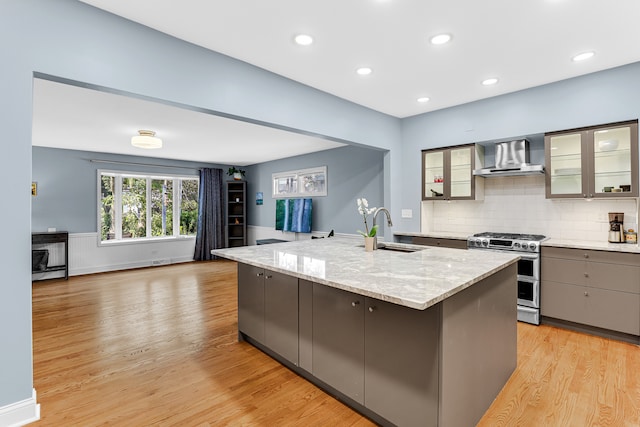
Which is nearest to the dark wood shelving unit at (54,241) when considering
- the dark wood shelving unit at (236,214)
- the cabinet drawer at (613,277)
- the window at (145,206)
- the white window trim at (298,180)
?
the window at (145,206)

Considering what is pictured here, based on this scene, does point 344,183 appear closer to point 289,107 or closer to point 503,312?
point 289,107

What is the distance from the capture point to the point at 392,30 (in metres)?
2.44

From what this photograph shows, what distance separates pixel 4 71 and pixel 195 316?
2.90 meters

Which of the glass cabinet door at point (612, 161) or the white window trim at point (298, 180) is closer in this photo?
the glass cabinet door at point (612, 161)

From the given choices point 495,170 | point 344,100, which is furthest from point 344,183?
point 495,170

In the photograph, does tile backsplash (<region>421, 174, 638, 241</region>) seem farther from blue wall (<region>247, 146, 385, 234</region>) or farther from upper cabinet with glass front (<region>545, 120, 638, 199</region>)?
blue wall (<region>247, 146, 385, 234</region>)

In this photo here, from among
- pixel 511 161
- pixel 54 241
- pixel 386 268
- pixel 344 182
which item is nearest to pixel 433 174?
pixel 511 161

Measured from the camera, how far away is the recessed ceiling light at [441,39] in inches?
99.4

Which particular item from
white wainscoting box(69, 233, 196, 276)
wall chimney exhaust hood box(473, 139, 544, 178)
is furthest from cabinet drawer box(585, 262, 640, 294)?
white wainscoting box(69, 233, 196, 276)

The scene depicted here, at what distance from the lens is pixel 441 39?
2.56 metres

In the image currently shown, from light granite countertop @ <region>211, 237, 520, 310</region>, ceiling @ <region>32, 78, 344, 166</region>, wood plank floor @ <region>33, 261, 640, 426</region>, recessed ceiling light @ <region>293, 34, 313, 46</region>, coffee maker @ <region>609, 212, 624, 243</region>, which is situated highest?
recessed ceiling light @ <region>293, 34, 313, 46</region>

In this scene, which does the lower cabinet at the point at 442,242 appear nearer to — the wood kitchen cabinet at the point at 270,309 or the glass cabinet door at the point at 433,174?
the glass cabinet door at the point at 433,174

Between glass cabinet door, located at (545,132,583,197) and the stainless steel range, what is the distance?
1.97ft

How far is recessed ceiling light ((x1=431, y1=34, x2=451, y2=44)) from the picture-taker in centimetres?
253
